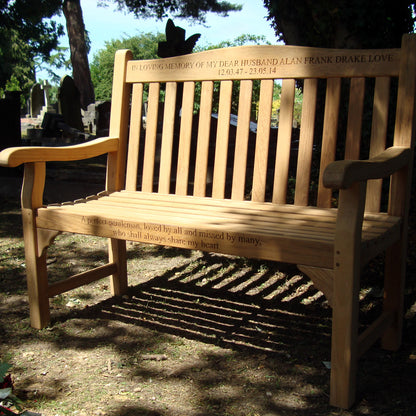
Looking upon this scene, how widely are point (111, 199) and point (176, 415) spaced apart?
129cm

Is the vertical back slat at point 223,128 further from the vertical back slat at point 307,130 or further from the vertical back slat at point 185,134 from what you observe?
the vertical back slat at point 307,130

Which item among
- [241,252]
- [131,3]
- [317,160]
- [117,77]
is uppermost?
[131,3]

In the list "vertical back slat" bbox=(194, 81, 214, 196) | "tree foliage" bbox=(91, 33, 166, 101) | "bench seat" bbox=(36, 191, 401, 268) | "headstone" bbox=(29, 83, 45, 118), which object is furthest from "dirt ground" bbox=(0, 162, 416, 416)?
"tree foliage" bbox=(91, 33, 166, 101)

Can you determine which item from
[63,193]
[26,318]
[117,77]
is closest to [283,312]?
[26,318]

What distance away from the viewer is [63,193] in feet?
18.6

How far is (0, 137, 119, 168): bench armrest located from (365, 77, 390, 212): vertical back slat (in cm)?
140

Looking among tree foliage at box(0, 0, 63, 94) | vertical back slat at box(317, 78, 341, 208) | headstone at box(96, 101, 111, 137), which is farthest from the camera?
tree foliage at box(0, 0, 63, 94)

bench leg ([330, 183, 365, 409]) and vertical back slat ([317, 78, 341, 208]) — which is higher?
vertical back slat ([317, 78, 341, 208])

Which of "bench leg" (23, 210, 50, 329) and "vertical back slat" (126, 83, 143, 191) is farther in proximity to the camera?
"vertical back slat" (126, 83, 143, 191)

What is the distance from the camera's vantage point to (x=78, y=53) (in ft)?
58.0

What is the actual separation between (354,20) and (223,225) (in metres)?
1.84

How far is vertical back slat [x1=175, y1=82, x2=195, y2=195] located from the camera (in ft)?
9.60

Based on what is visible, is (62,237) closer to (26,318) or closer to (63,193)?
(63,193)

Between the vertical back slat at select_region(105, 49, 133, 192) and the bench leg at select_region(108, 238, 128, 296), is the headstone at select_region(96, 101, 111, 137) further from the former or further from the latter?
the bench leg at select_region(108, 238, 128, 296)
